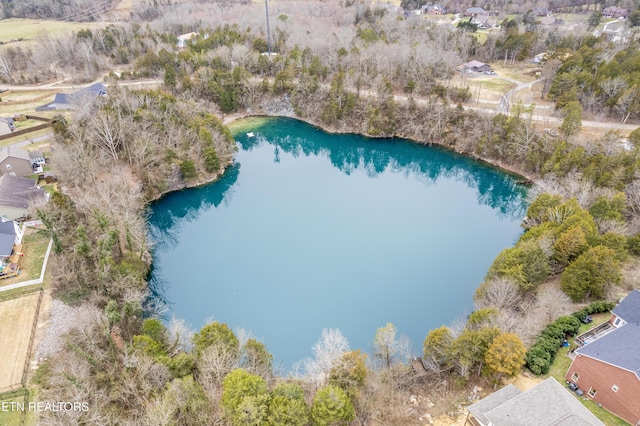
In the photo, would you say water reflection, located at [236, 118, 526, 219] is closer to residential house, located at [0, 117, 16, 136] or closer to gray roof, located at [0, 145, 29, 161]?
gray roof, located at [0, 145, 29, 161]

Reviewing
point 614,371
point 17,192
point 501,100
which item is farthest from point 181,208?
point 501,100

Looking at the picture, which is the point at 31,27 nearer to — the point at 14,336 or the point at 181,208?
the point at 181,208

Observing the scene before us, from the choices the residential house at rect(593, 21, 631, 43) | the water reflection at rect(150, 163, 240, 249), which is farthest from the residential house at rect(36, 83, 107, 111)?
the residential house at rect(593, 21, 631, 43)

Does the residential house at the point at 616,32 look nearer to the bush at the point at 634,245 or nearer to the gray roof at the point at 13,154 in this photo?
the bush at the point at 634,245

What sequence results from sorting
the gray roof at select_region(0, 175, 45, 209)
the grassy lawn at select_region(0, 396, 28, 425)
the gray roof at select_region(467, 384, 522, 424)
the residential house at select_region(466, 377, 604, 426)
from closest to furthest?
the residential house at select_region(466, 377, 604, 426)
the gray roof at select_region(467, 384, 522, 424)
the grassy lawn at select_region(0, 396, 28, 425)
the gray roof at select_region(0, 175, 45, 209)

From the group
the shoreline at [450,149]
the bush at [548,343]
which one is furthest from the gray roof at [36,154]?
the bush at [548,343]
